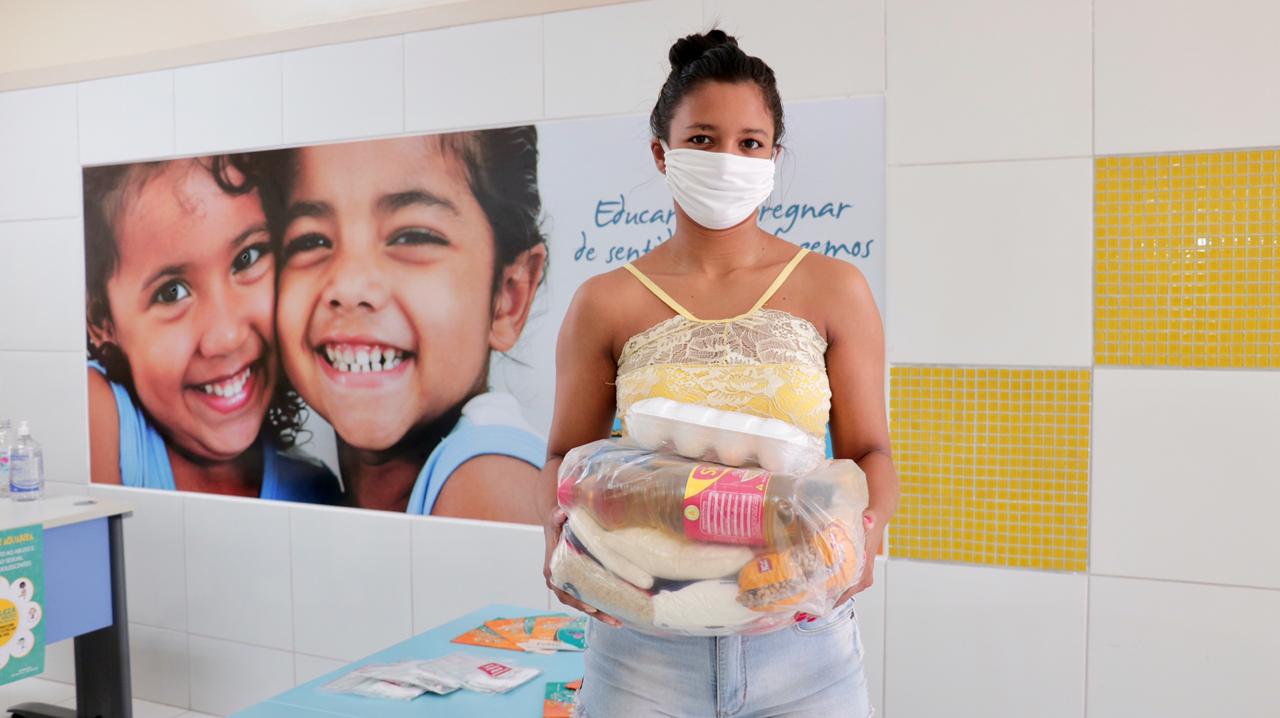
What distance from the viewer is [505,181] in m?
3.20

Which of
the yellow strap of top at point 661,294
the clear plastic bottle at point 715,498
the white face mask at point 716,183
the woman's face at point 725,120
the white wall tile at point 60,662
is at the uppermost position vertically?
the woman's face at point 725,120

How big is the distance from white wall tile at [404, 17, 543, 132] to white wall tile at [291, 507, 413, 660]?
1.36 metres

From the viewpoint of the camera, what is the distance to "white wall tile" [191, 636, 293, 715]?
12.0 ft

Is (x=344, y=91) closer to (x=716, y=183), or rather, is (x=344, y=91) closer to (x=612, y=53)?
(x=612, y=53)

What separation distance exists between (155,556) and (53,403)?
0.79 metres

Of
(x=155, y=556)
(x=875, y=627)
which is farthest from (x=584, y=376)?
(x=155, y=556)

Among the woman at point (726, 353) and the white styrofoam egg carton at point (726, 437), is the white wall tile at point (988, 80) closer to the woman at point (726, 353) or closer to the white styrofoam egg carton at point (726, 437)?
the woman at point (726, 353)

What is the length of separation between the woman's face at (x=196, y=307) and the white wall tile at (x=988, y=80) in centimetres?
224

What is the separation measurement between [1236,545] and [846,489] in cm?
191

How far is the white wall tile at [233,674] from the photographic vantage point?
3.65 meters

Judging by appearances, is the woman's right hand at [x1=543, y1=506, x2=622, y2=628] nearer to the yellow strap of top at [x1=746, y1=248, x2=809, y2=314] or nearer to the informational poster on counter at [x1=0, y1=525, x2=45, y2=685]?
the yellow strap of top at [x1=746, y1=248, x2=809, y2=314]

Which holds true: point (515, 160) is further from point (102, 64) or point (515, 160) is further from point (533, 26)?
point (102, 64)

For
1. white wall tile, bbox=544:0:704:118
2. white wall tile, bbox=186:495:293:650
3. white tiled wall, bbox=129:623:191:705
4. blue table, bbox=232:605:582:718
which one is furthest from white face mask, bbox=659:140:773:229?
white tiled wall, bbox=129:623:191:705

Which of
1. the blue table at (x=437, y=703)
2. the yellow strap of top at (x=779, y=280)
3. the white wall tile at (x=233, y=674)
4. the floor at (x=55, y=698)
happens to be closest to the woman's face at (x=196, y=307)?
the white wall tile at (x=233, y=674)
